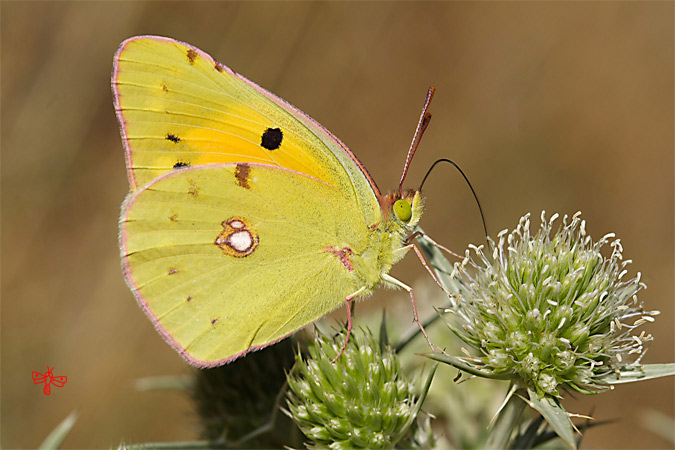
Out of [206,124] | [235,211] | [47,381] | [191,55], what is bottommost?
[47,381]

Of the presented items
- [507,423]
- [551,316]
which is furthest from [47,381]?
[551,316]

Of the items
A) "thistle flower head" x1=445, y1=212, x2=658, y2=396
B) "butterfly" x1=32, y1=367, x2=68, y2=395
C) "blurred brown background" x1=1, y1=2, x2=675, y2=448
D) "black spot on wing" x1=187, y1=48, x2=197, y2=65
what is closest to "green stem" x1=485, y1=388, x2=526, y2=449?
"thistle flower head" x1=445, y1=212, x2=658, y2=396

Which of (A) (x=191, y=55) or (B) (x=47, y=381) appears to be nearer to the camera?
(A) (x=191, y=55)

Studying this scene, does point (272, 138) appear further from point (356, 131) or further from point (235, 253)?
point (356, 131)

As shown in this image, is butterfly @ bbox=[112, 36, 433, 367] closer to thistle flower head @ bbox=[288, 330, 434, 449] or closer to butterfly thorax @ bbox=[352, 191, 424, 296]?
butterfly thorax @ bbox=[352, 191, 424, 296]

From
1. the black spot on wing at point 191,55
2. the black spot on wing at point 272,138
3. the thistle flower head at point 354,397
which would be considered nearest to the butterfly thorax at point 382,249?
the thistle flower head at point 354,397
